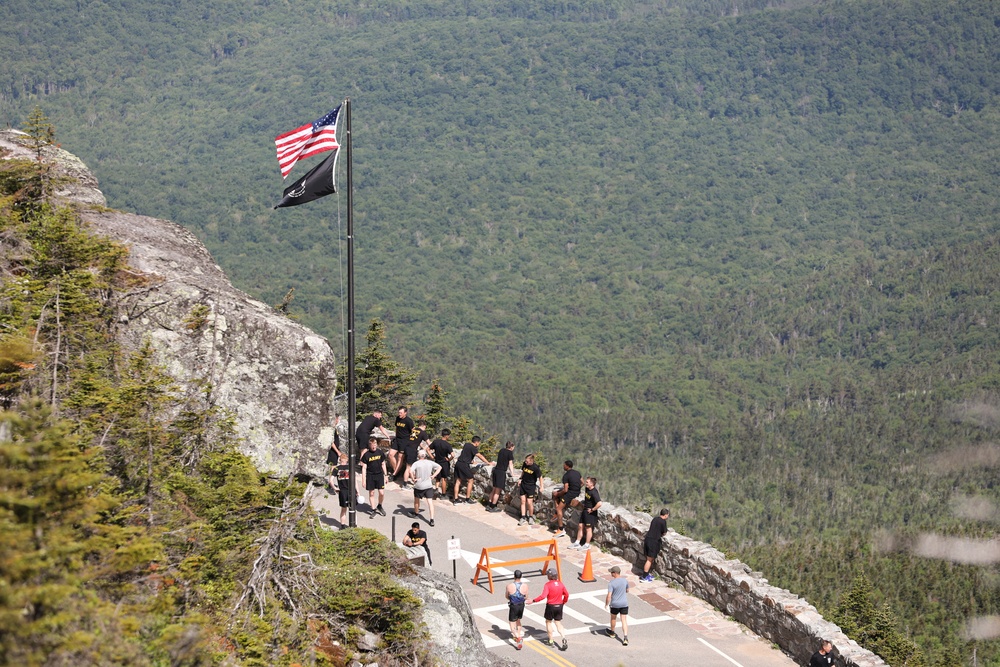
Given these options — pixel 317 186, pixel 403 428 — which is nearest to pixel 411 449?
pixel 403 428

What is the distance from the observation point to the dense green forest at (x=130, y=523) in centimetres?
786

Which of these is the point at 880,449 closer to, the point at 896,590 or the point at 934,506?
the point at 934,506

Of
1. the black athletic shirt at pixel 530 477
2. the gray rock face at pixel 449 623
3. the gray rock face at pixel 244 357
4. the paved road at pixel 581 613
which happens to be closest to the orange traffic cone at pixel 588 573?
the paved road at pixel 581 613

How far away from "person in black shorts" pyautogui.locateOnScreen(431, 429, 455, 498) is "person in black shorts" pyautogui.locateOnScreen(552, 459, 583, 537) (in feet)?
7.49

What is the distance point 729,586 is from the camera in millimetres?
17047

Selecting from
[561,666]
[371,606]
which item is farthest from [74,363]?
[561,666]

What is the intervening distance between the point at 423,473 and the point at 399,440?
198cm

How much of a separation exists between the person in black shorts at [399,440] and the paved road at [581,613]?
3.80 feet

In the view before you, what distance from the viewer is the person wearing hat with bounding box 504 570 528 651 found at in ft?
49.0

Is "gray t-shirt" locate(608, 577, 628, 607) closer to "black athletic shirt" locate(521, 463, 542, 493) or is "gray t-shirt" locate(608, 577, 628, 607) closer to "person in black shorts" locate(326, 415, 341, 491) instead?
"black athletic shirt" locate(521, 463, 542, 493)

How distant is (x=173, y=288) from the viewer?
15039 mm

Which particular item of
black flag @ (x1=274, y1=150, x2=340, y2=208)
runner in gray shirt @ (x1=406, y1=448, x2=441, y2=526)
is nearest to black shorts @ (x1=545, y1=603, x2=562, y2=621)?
runner in gray shirt @ (x1=406, y1=448, x2=441, y2=526)

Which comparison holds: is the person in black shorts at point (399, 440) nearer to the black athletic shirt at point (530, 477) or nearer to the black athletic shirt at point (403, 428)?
the black athletic shirt at point (403, 428)

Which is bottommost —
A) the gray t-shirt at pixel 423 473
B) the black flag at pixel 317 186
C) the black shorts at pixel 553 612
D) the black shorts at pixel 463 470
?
Result: the black shorts at pixel 553 612
